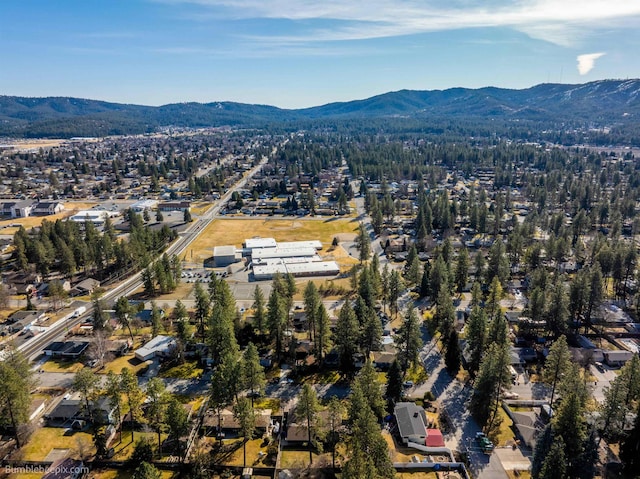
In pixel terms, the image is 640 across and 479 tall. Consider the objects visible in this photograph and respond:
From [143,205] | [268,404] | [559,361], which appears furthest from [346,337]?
[143,205]

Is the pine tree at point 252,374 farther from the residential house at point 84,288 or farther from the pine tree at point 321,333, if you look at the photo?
the residential house at point 84,288

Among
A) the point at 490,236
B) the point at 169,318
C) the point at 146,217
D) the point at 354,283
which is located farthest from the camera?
the point at 146,217

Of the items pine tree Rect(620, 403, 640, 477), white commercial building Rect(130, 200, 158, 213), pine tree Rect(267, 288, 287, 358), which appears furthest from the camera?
white commercial building Rect(130, 200, 158, 213)

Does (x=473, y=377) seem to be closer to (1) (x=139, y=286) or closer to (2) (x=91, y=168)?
(1) (x=139, y=286)

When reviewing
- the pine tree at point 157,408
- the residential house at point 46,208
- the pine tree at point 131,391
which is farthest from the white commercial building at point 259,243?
the residential house at point 46,208

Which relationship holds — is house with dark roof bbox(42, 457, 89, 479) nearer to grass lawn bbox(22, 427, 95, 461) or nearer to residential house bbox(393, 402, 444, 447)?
grass lawn bbox(22, 427, 95, 461)

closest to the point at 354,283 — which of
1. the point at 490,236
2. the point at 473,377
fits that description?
the point at 473,377

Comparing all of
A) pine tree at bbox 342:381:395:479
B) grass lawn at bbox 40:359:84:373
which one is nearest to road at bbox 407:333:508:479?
pine tree at bbox 342:381:395:479

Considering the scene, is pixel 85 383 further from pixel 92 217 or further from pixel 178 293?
pixel 92 217
